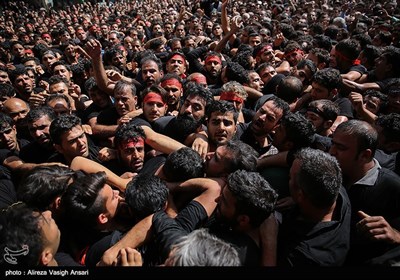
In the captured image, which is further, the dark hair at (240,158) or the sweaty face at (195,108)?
the sweaty face at (195,108)

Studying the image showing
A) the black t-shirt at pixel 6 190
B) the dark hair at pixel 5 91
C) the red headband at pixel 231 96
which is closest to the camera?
the black t-shirt at pixel 6 190

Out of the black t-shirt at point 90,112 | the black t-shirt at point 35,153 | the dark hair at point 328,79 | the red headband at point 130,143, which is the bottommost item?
the black t-shirt at point 35,153

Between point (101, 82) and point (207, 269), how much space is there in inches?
156

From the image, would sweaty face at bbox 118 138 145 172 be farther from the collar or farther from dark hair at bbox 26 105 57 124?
the collar

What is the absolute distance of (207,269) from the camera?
160 cm

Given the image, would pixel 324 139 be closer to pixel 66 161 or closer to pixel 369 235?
pixel 369 235

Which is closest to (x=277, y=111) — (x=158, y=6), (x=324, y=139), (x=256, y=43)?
(x=324, y=139)

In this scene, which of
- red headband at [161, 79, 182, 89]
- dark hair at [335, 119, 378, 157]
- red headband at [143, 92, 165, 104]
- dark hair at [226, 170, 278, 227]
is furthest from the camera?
red headband at [161, 79, 182, 89]

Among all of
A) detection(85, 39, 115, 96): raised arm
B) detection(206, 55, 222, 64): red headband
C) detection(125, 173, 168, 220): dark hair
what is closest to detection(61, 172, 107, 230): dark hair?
detection(125, 173, 168, 220): dark hair

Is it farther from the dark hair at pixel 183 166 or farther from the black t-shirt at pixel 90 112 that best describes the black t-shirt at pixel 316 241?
the black t-shirt at pixel 90 112

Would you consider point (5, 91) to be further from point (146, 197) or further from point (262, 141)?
point (262, 141)

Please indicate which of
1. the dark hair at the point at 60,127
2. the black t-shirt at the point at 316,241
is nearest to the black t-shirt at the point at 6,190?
the dark hair at the point at 60,127

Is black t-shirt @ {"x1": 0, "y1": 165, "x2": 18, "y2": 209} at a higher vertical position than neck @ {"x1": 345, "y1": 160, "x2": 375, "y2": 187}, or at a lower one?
lower

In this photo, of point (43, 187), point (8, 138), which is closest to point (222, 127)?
point (43, 187)
